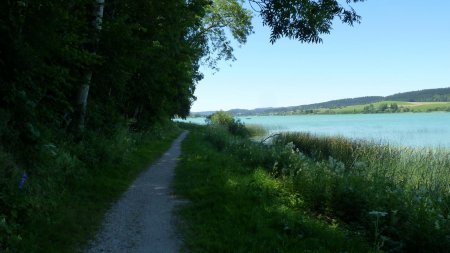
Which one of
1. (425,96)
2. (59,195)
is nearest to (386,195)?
(59,195)

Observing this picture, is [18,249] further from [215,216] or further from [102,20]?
[102,20]

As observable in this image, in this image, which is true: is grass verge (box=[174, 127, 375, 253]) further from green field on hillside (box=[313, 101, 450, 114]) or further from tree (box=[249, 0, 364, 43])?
green field on hillside (box=[313, 101, 450, 114])

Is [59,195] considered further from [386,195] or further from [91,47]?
[386,195]

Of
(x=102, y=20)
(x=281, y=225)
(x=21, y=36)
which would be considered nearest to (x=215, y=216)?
(x=281, y=225)

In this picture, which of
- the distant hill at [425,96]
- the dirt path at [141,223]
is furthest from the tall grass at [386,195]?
the distant hill at [425,96]

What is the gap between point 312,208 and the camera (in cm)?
892

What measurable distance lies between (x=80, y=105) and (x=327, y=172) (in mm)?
7509

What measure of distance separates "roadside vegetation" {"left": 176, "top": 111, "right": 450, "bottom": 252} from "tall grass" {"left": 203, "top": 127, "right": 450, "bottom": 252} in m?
0.02

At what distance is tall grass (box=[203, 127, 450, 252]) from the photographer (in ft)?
20.7

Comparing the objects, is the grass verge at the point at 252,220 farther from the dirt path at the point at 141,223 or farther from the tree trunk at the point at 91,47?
the tree trunk at the point at 91,47

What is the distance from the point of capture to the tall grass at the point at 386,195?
20.7 feet

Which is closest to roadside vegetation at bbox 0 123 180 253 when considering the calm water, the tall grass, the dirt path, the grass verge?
the dirt path

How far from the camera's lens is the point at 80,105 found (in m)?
12.4

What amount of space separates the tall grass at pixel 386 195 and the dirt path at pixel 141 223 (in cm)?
316
